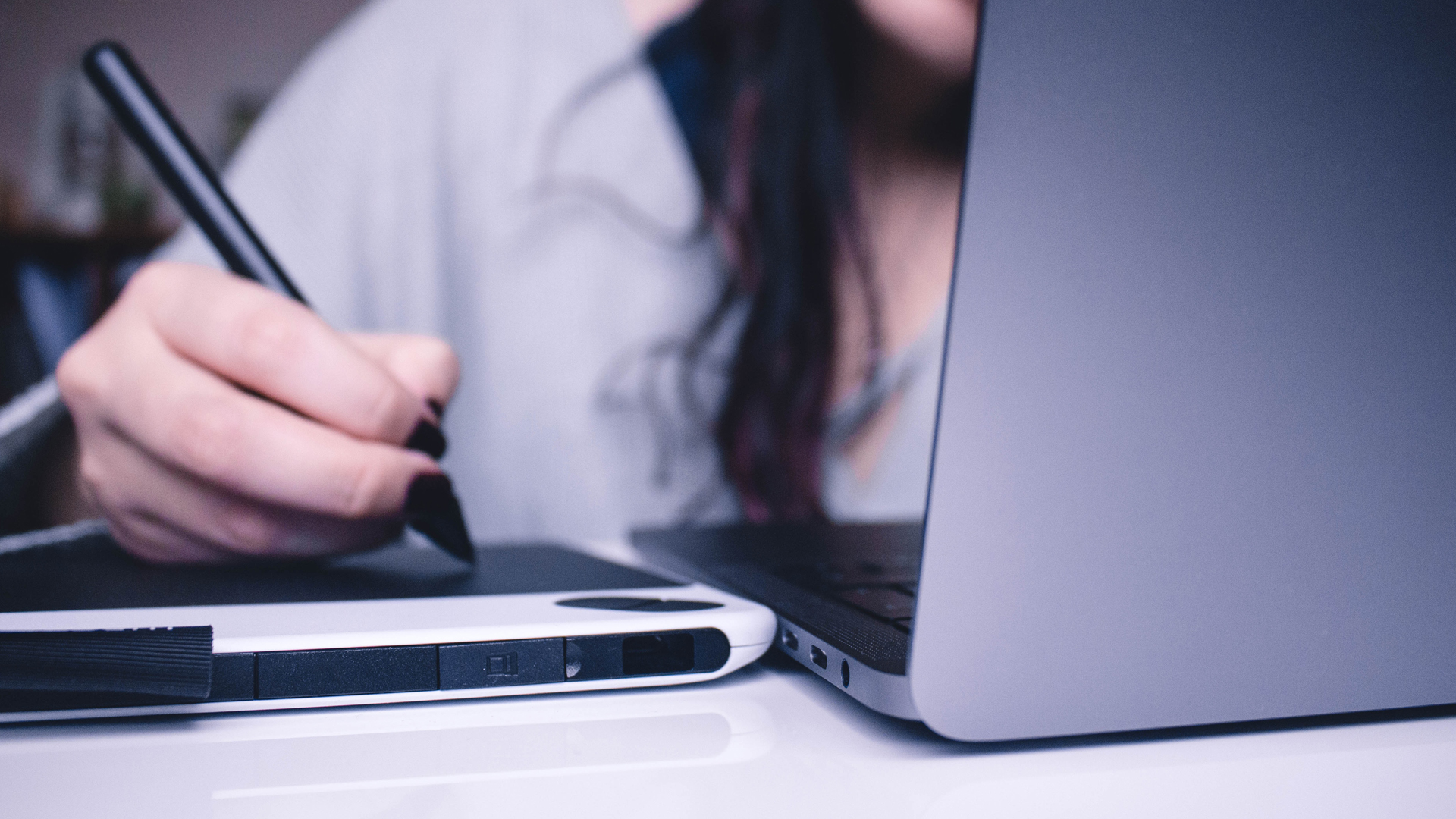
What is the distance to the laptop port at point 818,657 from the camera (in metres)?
0.25

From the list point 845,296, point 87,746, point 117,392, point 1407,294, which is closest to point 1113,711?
point 1407,294

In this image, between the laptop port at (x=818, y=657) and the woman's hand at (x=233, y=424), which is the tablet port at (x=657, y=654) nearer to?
the laptop port at (x=818, y=657)

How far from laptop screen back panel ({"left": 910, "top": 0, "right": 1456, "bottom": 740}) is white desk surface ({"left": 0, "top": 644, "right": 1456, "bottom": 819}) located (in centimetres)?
1

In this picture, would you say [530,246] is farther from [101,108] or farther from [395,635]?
[101,108]

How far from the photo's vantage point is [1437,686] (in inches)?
9.8

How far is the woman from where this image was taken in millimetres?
923

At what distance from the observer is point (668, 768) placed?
212 mm

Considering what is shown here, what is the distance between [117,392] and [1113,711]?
43 cm

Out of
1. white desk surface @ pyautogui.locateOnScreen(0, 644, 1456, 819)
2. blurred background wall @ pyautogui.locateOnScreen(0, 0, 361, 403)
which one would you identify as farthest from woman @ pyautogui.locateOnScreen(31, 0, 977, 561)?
blurred background wall @ pyautogui.locateOnScreen(0, 0, 361, 403)

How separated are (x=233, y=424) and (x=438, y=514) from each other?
3.7 inches

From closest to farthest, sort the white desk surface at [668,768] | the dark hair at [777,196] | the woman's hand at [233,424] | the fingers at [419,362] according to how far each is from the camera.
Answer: the white desk surface at [668,768] → the woman's hand at [233,424] → the fingers at [419,362] → the dark hair at [777,196]

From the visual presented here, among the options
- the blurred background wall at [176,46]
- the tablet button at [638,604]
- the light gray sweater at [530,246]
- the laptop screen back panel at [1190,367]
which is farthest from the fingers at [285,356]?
the blurred background wall at [176,46]

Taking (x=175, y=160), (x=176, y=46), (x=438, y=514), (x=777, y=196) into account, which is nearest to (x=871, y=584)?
(x=438, y=514)

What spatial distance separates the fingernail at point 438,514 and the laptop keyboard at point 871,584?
15 cm
